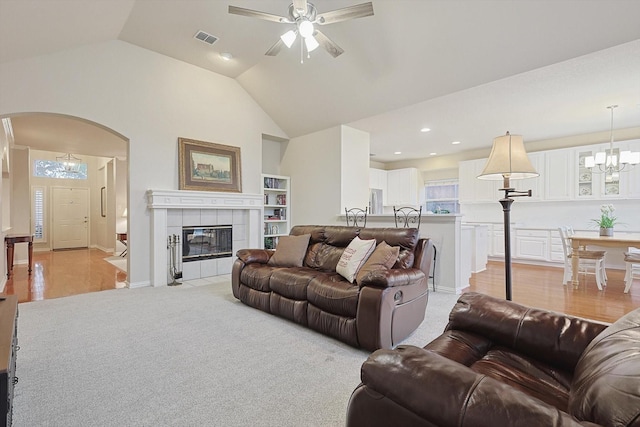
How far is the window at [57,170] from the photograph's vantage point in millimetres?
9422

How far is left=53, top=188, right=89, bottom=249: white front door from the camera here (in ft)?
31.4

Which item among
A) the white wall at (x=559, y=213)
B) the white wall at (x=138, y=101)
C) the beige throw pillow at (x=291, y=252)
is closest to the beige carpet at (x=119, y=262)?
the white wall at (x=138, y=101)

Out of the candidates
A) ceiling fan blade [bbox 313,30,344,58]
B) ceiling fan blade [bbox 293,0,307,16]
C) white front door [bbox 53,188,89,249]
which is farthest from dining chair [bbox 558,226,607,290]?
white front door [bbox 53,188,89,249]

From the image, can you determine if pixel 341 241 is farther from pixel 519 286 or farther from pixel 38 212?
pixel 38 212

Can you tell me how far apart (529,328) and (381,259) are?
4.73 feet

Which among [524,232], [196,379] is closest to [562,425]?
[196,379]

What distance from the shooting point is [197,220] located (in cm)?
533

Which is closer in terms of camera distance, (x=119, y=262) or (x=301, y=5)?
(x=301, y=5)

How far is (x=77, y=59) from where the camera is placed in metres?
4.22

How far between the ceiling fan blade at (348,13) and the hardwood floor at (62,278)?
4.68 metres

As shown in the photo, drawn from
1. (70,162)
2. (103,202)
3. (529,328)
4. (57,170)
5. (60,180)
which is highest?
(70,162)

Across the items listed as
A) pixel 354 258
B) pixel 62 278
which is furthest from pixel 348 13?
pixel 62 278

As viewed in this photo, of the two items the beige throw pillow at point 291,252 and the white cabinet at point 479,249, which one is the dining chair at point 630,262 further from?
the beige throw pillow at point 291,252

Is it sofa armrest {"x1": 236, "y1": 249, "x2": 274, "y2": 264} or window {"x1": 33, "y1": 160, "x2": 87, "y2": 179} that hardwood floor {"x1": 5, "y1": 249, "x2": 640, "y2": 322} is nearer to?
sofa armrest {"x1": 236, "y1": 249, "x2": 274, "y2": 264}
